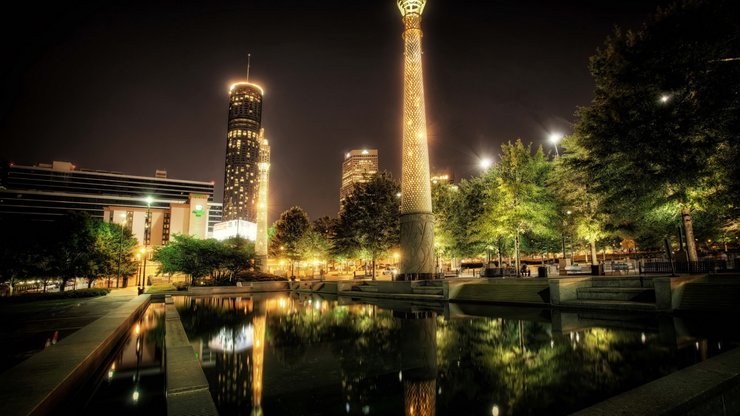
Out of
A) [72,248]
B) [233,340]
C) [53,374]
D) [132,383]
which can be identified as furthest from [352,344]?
[72,248]

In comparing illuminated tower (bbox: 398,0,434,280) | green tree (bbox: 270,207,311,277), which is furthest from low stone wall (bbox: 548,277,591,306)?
green tree (bbox: 270,207,311,277)

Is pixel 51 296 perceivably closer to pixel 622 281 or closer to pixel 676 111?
pixel 622 281

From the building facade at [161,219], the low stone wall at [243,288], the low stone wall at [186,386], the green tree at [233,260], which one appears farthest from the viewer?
the building facade at [161,219]

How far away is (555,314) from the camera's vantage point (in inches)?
639

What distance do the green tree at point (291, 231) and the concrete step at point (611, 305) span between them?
47670 millimetres

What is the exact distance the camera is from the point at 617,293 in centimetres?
1761

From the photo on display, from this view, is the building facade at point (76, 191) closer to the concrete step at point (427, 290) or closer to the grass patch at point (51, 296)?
the grass patch at point (51, 296)

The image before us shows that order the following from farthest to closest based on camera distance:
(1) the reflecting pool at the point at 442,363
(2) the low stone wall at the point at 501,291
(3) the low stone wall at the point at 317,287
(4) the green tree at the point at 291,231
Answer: (4) the green tree at the point at 291,231
(3) the low stone wall at the point at 317,287
(2) the low stone wall at the point at 501,291
(1) the reflecting pool at the point at 442,363

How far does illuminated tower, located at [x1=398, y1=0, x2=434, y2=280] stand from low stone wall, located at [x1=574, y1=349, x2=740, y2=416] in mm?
24289

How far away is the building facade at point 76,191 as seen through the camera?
108125 mm

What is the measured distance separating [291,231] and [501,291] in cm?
4729

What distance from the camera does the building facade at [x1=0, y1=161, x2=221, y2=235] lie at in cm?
10812

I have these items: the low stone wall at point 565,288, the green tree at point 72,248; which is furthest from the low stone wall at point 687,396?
the green tree at point 72,248

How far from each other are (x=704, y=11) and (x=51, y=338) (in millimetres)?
28723
